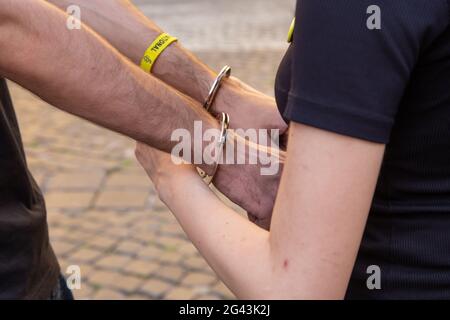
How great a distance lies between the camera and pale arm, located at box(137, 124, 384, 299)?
1.25 metres

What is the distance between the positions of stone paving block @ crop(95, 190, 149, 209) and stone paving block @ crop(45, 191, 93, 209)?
3.5 inches

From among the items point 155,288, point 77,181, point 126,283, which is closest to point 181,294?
point 155,288

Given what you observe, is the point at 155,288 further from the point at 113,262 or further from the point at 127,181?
the point at 127,181

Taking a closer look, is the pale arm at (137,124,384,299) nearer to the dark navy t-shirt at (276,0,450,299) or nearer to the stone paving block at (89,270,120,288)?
the dark navy t-shirt at (276,0,450,299)

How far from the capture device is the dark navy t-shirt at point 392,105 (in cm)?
120

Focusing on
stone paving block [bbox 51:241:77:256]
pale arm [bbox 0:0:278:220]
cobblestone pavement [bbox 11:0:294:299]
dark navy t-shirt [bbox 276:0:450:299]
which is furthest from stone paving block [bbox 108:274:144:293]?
dark navy t-shirt [bbox 276:0:450:299]

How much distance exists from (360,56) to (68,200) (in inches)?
158

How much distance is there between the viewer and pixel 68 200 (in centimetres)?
497

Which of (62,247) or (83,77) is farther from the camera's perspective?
(62,247)

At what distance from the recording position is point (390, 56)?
1.20 meters

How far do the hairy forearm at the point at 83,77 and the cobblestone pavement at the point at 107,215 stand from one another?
2361mm
